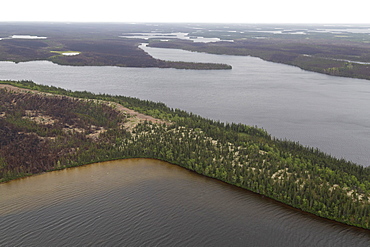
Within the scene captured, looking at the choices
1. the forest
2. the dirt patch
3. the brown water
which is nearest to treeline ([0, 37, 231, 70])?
the dirt patch

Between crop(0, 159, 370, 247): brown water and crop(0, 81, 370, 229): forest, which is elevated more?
crop(0, 81, 370, 229): forest

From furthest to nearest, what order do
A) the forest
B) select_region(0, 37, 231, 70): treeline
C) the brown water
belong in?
select_region(0, 37, 231, 70): treeline → the forest → the brown water

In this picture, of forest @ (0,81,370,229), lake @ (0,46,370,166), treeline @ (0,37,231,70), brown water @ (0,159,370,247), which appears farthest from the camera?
treeline @ (0,37,231,70)

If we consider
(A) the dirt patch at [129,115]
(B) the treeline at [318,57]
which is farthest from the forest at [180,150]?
(B) the treeline at [318,57]

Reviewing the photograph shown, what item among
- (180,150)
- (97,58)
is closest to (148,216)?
(180,150)

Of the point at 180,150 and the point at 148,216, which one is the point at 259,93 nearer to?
the point at 180,150

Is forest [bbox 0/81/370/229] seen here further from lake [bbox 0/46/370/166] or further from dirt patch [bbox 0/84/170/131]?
lake [bbox 0/46/370/166]

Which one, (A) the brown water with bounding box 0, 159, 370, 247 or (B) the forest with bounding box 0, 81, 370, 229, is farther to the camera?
(B) the forest with bounding box 0, 81, 370, 229
